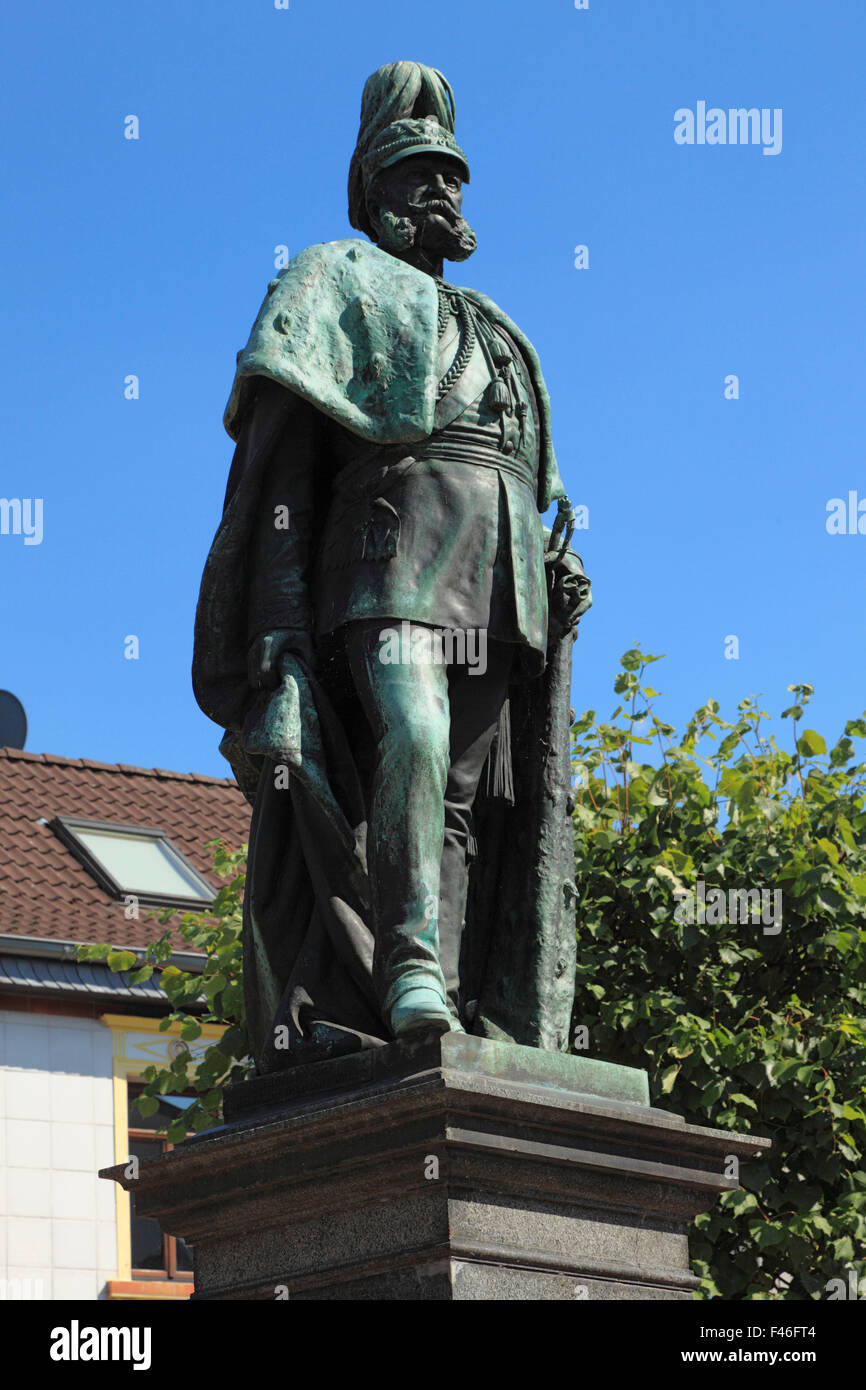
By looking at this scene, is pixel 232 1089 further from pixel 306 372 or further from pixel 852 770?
pixel 852 770

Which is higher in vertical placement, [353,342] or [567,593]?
[353,342]

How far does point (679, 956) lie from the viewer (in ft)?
40.0

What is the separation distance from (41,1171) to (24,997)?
1.57 metres

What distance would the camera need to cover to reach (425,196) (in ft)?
21.6

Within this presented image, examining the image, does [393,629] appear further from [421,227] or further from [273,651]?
[421,227]

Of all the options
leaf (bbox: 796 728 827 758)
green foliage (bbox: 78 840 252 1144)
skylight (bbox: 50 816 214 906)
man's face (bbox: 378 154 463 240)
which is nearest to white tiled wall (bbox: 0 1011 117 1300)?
skylight (bbox: 50 816 214 906)

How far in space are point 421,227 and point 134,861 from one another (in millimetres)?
16918

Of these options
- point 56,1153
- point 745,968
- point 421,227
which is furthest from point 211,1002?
point 56,1153

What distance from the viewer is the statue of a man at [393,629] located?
19.7ft

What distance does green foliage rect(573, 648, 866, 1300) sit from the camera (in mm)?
11297

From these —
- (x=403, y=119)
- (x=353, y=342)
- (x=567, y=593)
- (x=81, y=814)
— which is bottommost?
(x=567, y=593)

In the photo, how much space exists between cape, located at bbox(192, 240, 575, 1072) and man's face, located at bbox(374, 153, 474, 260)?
182 millimetres
